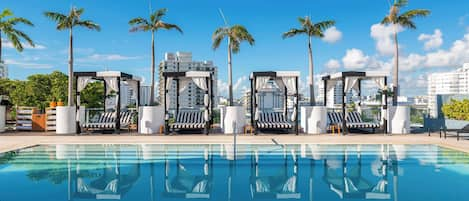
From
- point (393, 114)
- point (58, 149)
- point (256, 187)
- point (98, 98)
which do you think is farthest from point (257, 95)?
point (98, 98)

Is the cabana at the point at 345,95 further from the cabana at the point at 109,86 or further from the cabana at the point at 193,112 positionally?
the cabana at the point at 109,86

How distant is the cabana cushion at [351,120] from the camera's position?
14575 millimetres

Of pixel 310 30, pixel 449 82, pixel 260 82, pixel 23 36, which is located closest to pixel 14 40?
pixel 23 36

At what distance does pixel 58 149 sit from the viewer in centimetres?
1038

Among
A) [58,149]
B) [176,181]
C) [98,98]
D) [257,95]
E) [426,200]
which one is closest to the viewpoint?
[426,200]

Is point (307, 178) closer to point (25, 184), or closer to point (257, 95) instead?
point (25, 184)

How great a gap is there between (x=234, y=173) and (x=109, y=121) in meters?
9.44

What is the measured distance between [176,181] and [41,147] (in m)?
6.46

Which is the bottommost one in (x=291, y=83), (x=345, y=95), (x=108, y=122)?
(x=108, y=122)

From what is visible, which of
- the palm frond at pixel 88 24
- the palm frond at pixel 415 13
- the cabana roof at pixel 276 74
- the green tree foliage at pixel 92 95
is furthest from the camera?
the green tree foliage at pixel 92 95

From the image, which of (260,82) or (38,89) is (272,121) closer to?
(260,82)

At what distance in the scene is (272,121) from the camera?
48.6 ft

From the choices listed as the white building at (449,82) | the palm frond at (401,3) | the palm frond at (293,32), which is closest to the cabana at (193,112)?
the palm frond at (293,32)

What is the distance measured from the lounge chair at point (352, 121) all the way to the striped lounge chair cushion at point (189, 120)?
570cm
